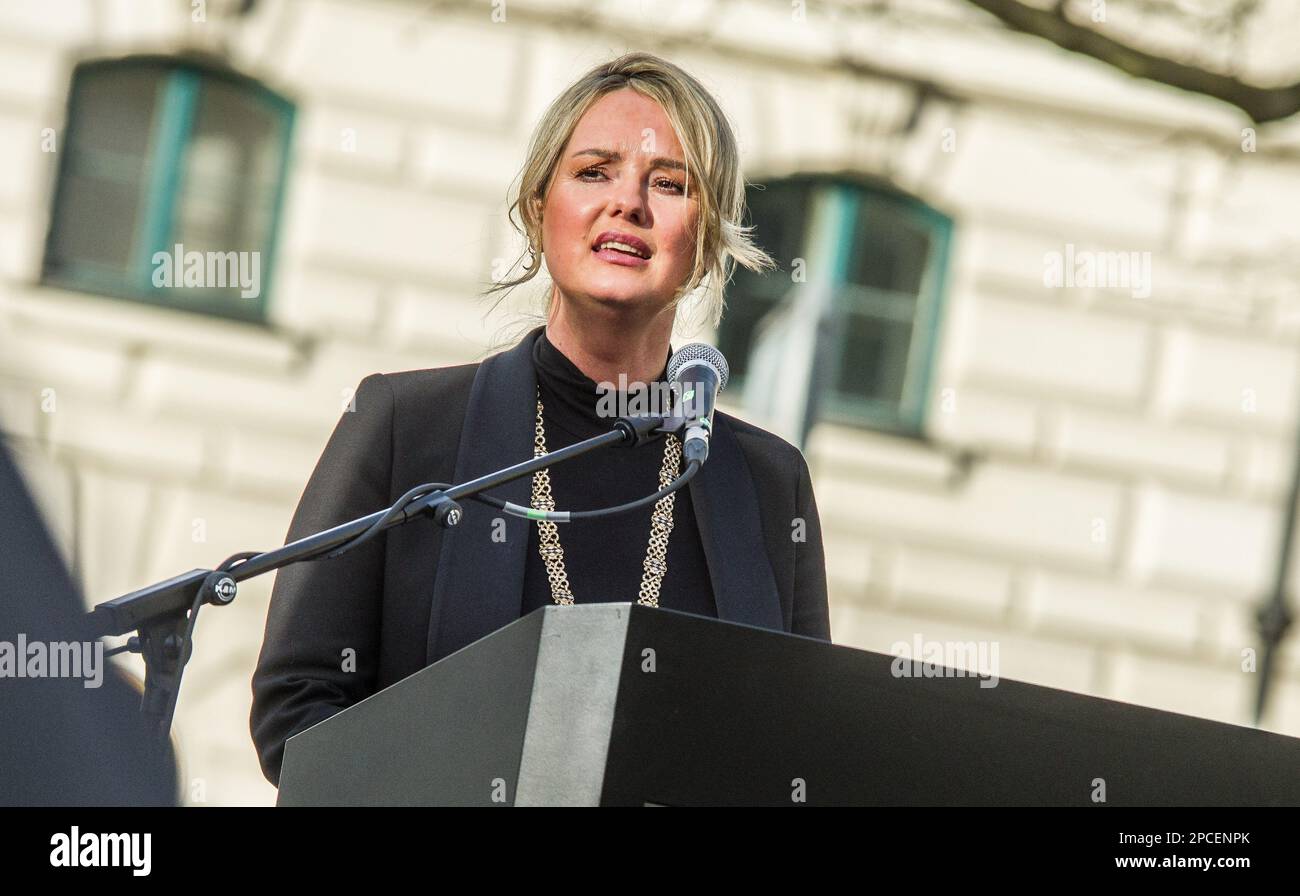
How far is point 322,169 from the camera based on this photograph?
8.46 m

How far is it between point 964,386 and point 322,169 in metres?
3.31

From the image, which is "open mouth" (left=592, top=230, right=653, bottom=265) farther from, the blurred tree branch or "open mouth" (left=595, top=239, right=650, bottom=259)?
the blurred tree branch

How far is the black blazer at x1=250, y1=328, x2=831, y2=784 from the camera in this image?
2410 millimetres

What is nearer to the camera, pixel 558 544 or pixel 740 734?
pixel 740 734

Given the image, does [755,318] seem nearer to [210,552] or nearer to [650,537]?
[210,552]

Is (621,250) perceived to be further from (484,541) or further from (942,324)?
(942,324)

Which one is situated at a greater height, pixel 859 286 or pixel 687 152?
A: pixel 859 286

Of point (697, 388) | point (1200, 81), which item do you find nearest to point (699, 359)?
point (697, 388)

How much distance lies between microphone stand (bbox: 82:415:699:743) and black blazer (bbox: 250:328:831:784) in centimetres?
40

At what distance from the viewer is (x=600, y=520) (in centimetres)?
275

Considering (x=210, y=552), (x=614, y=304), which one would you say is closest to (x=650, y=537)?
(x=614, y=304)

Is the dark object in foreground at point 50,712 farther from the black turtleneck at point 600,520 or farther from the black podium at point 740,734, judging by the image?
the black turtleneck at point 600,520

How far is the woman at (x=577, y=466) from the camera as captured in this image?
2.46 metres

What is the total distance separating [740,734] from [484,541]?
3.03ft
